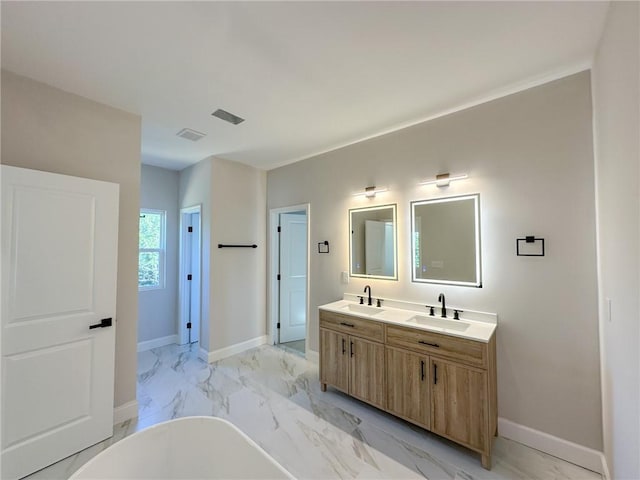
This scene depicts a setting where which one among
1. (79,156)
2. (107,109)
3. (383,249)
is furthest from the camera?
(383,249)

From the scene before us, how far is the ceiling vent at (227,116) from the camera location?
257 centimetres

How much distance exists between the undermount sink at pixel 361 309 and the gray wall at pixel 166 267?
292 centimetres

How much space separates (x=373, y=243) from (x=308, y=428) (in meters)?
1.85

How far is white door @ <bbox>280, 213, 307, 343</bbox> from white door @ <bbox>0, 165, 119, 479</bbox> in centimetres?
239

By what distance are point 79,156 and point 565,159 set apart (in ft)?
12.2

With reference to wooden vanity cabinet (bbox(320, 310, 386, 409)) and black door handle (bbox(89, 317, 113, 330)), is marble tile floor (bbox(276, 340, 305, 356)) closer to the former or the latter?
wooden vanity cabinet (bbox(320, 310, 386, 409))

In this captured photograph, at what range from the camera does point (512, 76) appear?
2.05 metres

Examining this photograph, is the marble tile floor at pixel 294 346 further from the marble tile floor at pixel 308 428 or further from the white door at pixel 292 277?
the marble tile floor at pixel 308 428

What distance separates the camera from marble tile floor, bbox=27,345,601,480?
1891 millimetres

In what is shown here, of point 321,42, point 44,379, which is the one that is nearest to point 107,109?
point 321,42

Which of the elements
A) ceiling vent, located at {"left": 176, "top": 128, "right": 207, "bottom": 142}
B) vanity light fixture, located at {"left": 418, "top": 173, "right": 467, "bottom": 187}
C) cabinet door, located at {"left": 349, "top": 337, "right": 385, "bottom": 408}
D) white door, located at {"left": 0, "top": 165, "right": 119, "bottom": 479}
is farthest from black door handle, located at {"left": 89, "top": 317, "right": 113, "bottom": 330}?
vanity light fixture, located at {"left": 418, "top": 173, "right": 467, "bottom": 187}

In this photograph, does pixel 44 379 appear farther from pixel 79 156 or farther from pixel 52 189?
pixel 79 156

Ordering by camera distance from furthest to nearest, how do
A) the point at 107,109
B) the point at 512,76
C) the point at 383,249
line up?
the point at 383,249 < the point at 107,109 < the point at 512,76

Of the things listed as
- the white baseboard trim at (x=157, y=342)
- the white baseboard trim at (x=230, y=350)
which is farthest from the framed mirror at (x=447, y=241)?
the white baseboard trim at (x=157, y=342)
